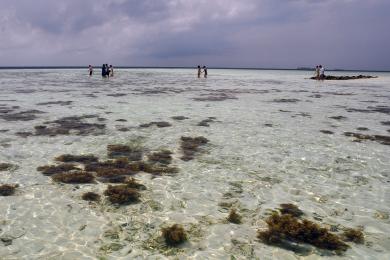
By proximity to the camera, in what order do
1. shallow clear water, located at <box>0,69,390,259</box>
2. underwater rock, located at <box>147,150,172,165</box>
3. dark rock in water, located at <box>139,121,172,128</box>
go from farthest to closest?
dark rock in water, located at <box>139,121,172,128</box>, underwater rock, located at <box>147,150,172,165</box>, shallow clear water, located at <box>0,69,390,259</box>

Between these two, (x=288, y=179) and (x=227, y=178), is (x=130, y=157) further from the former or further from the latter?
(x=288, y=179)

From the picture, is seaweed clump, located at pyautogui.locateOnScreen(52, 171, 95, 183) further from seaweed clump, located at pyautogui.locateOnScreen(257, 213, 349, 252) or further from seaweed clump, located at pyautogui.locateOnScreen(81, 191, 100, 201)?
seaweed clump, located at pyautogui.locateOnScreen(257, 213, 349, 252)

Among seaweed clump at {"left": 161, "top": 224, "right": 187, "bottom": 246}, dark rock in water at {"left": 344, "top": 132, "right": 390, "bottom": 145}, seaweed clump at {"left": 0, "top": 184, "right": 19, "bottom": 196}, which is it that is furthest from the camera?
dark rock in water at {"left": 344, "top": 132, "right": 390, "bottom": 145}

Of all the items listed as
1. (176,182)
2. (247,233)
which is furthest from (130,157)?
(247,233)

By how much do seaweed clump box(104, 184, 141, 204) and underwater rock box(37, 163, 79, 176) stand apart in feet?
7.59

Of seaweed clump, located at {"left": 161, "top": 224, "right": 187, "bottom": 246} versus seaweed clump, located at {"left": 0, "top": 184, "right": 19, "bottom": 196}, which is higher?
seaweed clump, located at {"left": 0, "top": 184, "right": 19, "bottom": 196}

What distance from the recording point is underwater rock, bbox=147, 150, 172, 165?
13196mm

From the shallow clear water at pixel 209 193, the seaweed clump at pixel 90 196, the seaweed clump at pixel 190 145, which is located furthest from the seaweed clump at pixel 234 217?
the seaweed clump at pixel 190 145

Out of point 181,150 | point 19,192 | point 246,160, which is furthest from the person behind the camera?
point 181,150

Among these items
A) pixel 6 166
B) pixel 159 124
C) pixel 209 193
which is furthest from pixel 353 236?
pixel 159 124

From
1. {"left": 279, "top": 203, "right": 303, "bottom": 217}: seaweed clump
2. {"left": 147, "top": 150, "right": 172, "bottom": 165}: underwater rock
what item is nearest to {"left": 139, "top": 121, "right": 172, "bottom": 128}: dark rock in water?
{"left": 147, "top": 150, "right": 172, "bottom": 165}: underwater rock

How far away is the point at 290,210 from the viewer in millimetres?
9359

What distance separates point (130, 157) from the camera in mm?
13602

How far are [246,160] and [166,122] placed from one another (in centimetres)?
835
